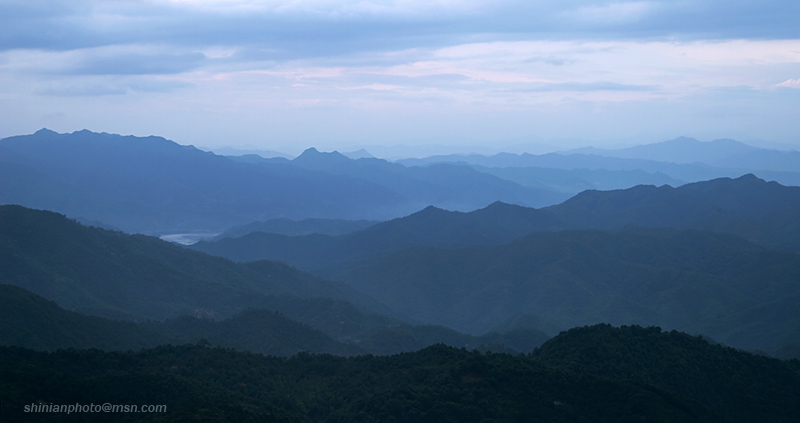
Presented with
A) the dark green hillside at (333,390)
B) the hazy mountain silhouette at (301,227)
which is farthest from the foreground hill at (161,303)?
the hazy mountain silhouette at (301,227)

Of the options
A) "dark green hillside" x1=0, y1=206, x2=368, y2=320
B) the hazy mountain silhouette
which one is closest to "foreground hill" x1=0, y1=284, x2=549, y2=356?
"dark green hillside" x1=0, y1=206, x2=368, y2=320

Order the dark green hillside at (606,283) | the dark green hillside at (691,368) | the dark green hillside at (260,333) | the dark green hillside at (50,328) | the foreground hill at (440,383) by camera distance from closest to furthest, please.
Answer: the foreground hill at (440,383)
the dark green hillside at (691,368)
the dark green hillside at (50,328)
the dark green hillside at (260,333)
the dark green hillside at (606,283)

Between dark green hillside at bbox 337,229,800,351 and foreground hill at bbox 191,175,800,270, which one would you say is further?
foreground hill at bbox 191,175,800,270

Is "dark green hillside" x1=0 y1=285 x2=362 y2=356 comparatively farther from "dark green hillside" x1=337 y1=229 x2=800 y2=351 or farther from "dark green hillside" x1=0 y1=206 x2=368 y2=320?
"dark green hillside" x1=337 y1=229 x2=800 y2=351

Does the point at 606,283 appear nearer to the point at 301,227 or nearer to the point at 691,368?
the point at 691,368

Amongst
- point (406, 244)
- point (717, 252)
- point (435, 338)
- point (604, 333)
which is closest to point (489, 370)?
point (604, 333)

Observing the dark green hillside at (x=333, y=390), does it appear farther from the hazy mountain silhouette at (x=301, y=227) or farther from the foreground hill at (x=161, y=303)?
the hazy mountain silhouette at (x=301, y=227)
